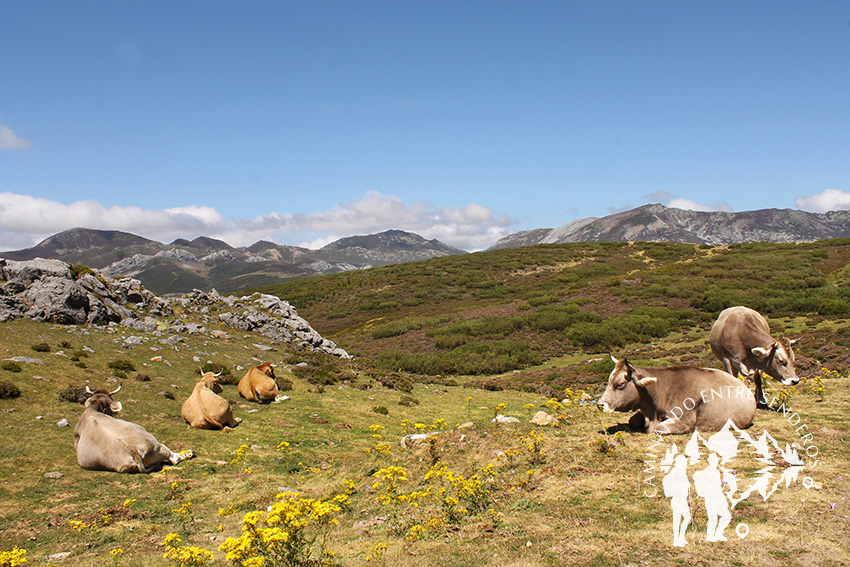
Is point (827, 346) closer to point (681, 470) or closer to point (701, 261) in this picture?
point (681, 470)

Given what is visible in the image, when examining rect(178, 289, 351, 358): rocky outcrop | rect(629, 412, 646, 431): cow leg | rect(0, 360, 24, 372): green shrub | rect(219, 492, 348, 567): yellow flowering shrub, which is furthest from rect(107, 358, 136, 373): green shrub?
rect(629, 412, 646, 431): cow leg

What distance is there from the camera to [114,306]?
83.8ft

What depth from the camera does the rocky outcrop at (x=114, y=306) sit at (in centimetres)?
2127

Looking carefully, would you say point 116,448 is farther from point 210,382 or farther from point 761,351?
point 761,351

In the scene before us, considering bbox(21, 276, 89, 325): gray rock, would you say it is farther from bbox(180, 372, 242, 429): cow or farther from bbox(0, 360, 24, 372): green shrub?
bbox(180, 372, 242, 429): cow

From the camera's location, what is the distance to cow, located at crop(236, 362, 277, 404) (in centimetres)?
1766

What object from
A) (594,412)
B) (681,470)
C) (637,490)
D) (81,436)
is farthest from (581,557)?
(81,436)

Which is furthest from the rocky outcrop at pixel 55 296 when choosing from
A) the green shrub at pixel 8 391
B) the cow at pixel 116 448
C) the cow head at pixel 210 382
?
the cow at pixel 116 448

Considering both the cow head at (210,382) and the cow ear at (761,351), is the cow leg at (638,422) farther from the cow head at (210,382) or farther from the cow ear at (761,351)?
the cow head at (210,382)

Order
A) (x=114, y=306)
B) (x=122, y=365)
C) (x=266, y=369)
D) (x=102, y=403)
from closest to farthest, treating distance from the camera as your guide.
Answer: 1. (x=102, y=403)
2. (x=122, y=365)
3. (x=266, y=369)
4. (x=114, y=306)

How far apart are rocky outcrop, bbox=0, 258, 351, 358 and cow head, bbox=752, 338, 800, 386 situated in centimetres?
2604

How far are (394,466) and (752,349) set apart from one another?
9908 millimetres

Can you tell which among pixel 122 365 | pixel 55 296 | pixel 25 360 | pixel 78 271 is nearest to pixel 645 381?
pixel 122 365

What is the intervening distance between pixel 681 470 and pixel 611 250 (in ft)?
285
